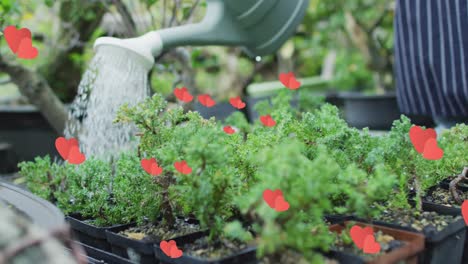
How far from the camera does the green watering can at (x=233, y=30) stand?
65.9 inches

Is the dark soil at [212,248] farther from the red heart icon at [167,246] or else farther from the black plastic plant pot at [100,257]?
the black plastic plant pot at [100,257]

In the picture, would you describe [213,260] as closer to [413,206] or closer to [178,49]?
[413,206]

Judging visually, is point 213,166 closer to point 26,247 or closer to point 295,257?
point 295,257

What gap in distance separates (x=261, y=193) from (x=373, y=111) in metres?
3.23

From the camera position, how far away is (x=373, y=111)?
4.08 metres

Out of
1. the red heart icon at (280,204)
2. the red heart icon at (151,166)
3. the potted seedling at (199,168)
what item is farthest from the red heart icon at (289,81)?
the red heart icon at (280,204)

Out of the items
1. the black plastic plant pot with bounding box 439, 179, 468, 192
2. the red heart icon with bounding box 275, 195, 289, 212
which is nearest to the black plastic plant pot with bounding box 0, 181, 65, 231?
the red heart icon with bounding box 275, 195, 289, 212

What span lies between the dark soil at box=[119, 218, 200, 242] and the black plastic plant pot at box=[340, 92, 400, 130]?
2715mm

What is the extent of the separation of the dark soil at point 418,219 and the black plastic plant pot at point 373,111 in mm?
2641

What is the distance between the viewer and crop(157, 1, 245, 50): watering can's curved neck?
1.71m

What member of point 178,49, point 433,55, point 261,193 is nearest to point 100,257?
point 261,193

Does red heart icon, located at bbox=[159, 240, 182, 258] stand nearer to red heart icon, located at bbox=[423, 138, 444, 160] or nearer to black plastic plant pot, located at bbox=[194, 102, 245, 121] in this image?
red heart icon, located at bbox=[423, 138, 444, 160]

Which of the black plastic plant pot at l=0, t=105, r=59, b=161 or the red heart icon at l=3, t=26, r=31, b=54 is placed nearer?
the red heart icon at l=3, t=26, r=31, b=54

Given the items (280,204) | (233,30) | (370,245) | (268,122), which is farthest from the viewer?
(233,30)
